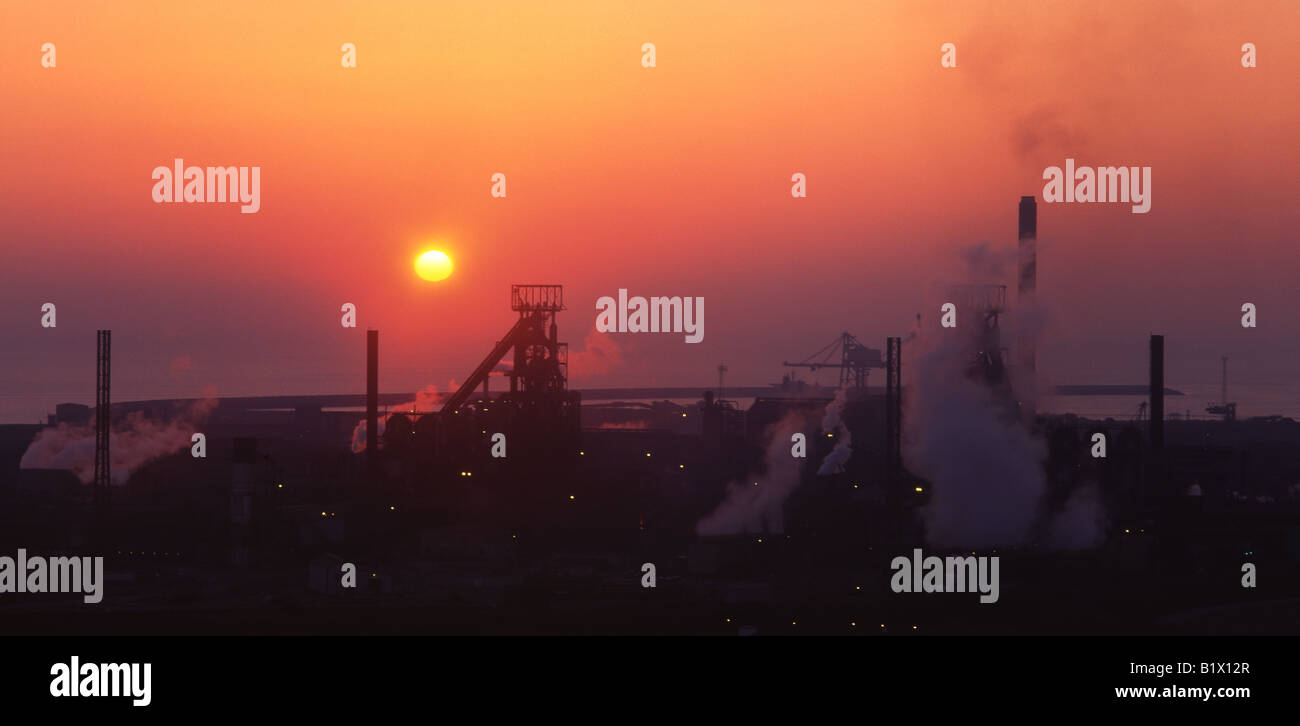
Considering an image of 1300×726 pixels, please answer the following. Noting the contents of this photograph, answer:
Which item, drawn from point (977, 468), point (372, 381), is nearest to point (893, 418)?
point (977, 468)

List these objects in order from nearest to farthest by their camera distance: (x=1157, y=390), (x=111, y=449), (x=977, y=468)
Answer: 1. (x=977, y=468)
2. (x=1157, y=390)
3. (x=111, y=449)

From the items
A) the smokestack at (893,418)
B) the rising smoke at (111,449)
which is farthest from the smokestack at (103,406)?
the smokestack at (893,418)

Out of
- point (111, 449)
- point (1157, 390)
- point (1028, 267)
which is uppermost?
point (1028, 267)

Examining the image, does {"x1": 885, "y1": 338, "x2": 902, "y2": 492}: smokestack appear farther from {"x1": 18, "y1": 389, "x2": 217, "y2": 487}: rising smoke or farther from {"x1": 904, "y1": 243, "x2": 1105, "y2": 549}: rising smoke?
{"x1": 18, "y1": 389, "x2": 217, "y2": 487}: rising smoke

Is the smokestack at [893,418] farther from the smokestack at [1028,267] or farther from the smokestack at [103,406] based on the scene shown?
the smokestack at [103,406]

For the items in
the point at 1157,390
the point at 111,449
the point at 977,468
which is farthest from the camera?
the point at 111,449

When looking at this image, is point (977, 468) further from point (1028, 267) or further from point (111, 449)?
point (111, 449)

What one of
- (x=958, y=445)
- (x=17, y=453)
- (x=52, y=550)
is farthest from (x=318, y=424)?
(x=958, y=445)
